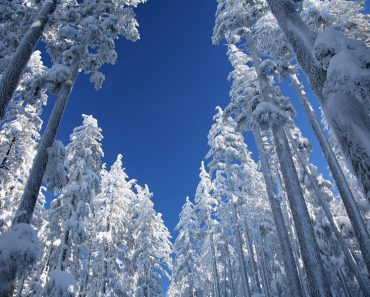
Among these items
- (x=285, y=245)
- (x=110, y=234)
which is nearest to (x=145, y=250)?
(x=110, y=234)

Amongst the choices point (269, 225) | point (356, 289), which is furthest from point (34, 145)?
point (356, 289)

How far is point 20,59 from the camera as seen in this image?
9.59 metres

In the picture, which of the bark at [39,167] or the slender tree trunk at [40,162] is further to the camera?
the slender tree trunk at [40,162]

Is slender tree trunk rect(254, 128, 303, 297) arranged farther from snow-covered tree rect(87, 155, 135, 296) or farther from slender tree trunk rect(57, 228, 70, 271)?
snow-covered tree rect(87, 155, 135, 296)

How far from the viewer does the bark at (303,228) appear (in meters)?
9.32

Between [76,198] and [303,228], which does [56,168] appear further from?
[303,228]

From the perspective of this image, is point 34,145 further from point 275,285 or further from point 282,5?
point 275,285

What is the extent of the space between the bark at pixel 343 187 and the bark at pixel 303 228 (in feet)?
4.99

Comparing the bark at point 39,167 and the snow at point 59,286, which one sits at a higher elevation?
the bark at point 39,167

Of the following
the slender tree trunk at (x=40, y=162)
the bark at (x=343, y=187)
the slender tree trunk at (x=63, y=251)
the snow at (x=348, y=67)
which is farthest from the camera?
the slender tree trunk at (x=63, y=251)

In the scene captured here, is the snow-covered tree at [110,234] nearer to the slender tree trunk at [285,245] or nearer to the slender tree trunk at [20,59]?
the slender tree trunk at [285,245]

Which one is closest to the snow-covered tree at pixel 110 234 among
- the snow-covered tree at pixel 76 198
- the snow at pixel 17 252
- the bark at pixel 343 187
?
the snow-covered tree at pixel 76 198

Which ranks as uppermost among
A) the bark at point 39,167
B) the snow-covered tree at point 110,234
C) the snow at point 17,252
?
the snow-covered tree at point 110,234

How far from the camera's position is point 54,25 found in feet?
43.4
